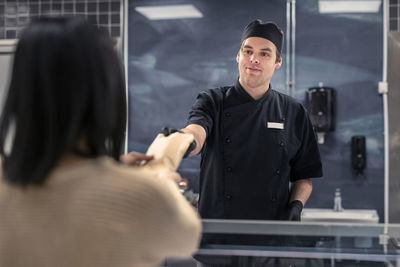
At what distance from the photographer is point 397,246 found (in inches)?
57.7

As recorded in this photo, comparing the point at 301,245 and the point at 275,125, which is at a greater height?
the point at 275,125

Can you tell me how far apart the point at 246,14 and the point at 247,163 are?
81.5 inches

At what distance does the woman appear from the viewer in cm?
75

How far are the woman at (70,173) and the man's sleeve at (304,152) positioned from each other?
1.62 metres

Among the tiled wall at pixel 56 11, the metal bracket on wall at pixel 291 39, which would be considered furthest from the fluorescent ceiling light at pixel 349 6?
the tiled wall at pixel 56 11

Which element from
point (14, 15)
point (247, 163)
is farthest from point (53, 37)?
point (14, 15)

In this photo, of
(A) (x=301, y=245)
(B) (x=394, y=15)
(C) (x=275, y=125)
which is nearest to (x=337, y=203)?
(B) (x=394, y=15)

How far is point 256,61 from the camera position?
229 cm

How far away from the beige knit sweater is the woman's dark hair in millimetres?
34

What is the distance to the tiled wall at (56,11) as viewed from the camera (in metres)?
4.23

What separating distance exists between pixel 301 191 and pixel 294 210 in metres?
0.15

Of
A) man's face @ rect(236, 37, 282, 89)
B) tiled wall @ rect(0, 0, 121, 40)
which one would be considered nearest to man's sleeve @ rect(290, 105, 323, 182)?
man's face @ rect(236, 37, 282, 89)

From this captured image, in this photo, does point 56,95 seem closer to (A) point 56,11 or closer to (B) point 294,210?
(B) point 294,210

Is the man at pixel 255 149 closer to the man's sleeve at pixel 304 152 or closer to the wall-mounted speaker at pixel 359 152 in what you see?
the man's sleeve at pixel 304 152
